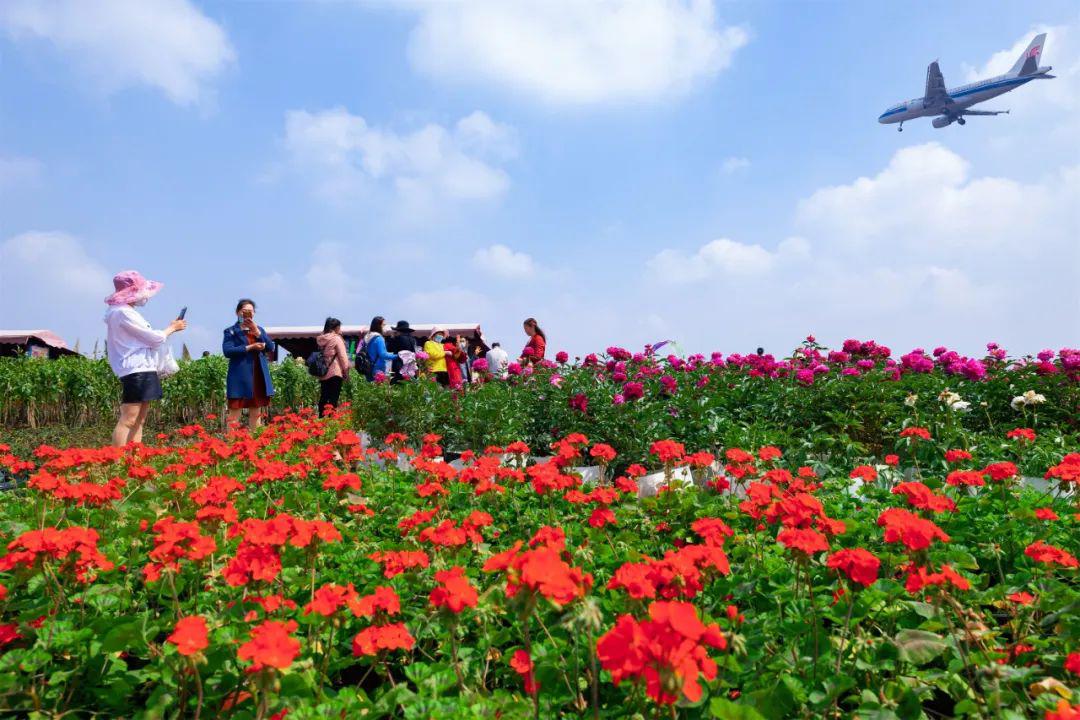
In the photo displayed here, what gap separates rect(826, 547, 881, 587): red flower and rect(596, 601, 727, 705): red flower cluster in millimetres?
680

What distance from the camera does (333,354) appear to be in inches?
364

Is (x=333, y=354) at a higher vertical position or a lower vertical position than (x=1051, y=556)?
higher

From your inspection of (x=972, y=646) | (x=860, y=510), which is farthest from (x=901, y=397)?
(x=972, y=646)

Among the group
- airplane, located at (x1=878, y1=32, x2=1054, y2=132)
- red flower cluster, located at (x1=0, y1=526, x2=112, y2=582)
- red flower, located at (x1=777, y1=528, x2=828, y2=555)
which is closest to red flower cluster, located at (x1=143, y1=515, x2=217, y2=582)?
red flower cluster, located at (x1=0, y1=526, x2=112, y2=582)

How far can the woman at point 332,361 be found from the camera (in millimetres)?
9234

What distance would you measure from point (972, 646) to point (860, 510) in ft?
5.38

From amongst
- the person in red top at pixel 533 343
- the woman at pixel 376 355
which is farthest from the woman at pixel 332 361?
the person in red top at pixel 533 343

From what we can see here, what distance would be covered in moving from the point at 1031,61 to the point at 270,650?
70.7 m

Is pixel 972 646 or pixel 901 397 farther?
pixel 901 397

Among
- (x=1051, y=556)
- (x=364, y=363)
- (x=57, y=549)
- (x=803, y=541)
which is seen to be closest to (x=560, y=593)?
(x=803, y=541)

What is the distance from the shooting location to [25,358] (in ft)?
46.0

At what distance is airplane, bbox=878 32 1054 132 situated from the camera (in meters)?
51.2

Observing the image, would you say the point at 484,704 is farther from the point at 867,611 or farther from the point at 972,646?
the point at 972,646

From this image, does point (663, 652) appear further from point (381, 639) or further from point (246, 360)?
point (246, 360)
